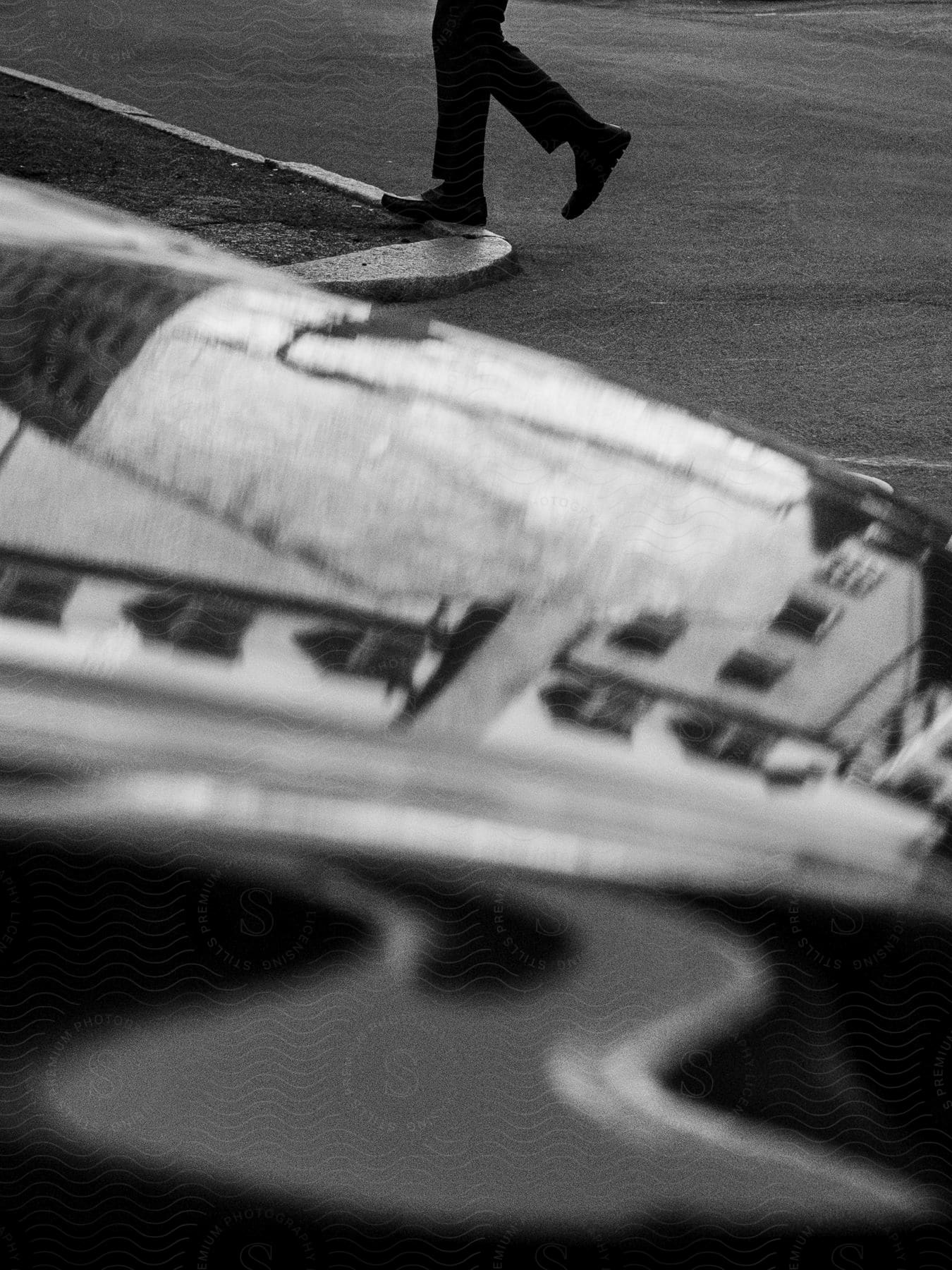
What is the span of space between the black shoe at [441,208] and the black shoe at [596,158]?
52cm

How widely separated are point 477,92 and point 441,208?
56 cm

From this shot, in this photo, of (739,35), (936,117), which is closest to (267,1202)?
(936,117)

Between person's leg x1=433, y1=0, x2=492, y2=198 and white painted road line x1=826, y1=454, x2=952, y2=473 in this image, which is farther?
person's leg x1=433, y1=0, x2=492, y2=198

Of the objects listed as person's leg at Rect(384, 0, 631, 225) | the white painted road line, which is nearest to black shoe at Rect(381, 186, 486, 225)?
person's leg at Rect(384, 0, 631, 225)

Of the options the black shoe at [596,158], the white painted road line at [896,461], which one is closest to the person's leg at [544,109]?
the black shoe at [596,158]

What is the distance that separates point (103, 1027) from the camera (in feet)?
3.96

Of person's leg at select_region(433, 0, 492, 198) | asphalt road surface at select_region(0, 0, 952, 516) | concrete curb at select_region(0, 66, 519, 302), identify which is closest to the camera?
asphalt road surface at select_region(0, 0, 952, 516)

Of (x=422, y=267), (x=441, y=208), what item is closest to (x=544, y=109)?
(x=441, y=208)

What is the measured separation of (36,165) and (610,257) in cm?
302

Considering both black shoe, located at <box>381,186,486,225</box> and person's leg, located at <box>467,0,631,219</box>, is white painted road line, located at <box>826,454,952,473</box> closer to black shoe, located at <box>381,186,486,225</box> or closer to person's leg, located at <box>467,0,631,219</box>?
black shoe, located at <box>381,186,486,225</box>

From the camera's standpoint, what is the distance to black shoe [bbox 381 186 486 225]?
23.5 ft

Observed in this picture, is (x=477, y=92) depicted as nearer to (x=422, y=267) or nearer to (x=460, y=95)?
(x=460, y=95)

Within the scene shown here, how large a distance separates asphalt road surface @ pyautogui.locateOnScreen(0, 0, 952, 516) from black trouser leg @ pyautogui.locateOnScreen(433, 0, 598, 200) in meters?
0.46

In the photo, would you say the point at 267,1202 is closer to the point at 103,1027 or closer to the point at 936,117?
the point at 103,1027
